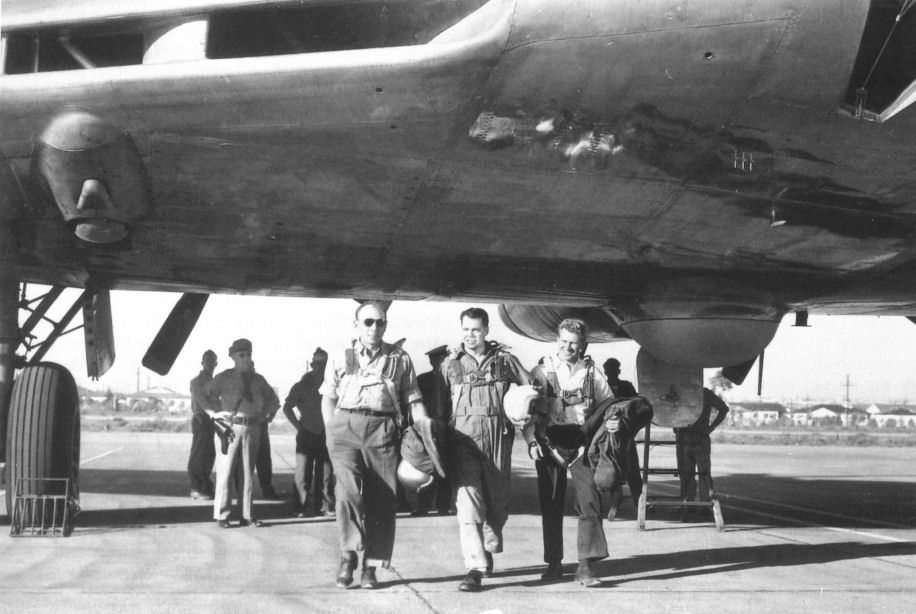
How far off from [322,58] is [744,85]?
1.94 meters

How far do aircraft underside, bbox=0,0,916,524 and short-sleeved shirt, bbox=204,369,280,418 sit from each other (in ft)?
6.36

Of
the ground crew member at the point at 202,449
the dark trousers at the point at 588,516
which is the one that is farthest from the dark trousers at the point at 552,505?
the ground crew member at the point at 202,449

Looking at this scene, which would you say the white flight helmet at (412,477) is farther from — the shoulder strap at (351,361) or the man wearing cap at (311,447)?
the man wearing cap at (311,447)

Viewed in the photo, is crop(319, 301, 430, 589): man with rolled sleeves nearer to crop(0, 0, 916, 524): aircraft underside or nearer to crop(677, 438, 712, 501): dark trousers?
crop(0, 0, 916, 524): aircraft underside

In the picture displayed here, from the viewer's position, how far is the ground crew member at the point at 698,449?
29.3ft

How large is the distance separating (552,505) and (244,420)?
135 inches

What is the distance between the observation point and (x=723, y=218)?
5.66 m

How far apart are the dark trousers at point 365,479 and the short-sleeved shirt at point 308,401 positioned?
435cm

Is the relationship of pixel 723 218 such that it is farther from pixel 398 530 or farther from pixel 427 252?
pixel 398 530

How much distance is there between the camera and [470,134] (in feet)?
15.5

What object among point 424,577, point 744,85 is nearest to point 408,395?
point 424,577

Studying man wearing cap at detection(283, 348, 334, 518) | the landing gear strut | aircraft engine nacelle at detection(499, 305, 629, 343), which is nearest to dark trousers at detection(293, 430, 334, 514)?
man wearing cap at detection(283, 348, 334, 518)

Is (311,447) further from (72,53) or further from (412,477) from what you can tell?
(72,53)

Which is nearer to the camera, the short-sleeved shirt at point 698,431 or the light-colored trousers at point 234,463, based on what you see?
the light-colored trousers at point 234,463
